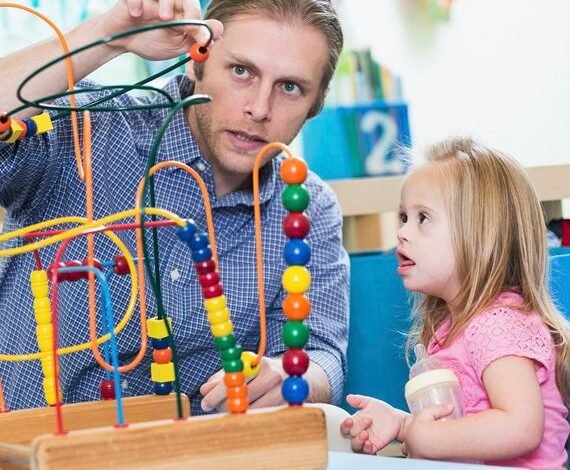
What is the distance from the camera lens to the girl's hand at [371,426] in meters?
1.17

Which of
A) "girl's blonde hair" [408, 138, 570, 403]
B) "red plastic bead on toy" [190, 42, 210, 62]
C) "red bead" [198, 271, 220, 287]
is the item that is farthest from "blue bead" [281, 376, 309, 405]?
"girl's blonde hair" [408, 138, 570, 403]

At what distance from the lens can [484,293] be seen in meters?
1.23

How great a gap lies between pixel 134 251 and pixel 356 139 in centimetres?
120

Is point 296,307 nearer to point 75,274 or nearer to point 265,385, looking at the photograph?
point 75,274

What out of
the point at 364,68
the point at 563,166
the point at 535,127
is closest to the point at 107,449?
the point at 563,166

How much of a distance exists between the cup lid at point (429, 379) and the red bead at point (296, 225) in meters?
0.30

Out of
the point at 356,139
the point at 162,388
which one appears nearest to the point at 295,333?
the point at 162,388

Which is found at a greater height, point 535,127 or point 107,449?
point 535,127

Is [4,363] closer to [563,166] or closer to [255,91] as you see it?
[255,91]

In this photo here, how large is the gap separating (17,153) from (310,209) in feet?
1.72

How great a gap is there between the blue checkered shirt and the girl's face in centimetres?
30

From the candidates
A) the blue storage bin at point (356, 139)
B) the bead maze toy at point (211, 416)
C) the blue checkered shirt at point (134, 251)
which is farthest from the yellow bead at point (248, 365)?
the blue storage bin at point (356, 139)

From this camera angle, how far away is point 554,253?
1537 millimetres

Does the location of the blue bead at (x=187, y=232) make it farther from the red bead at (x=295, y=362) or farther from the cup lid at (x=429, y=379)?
the cup lid at (x=429, y=379)
